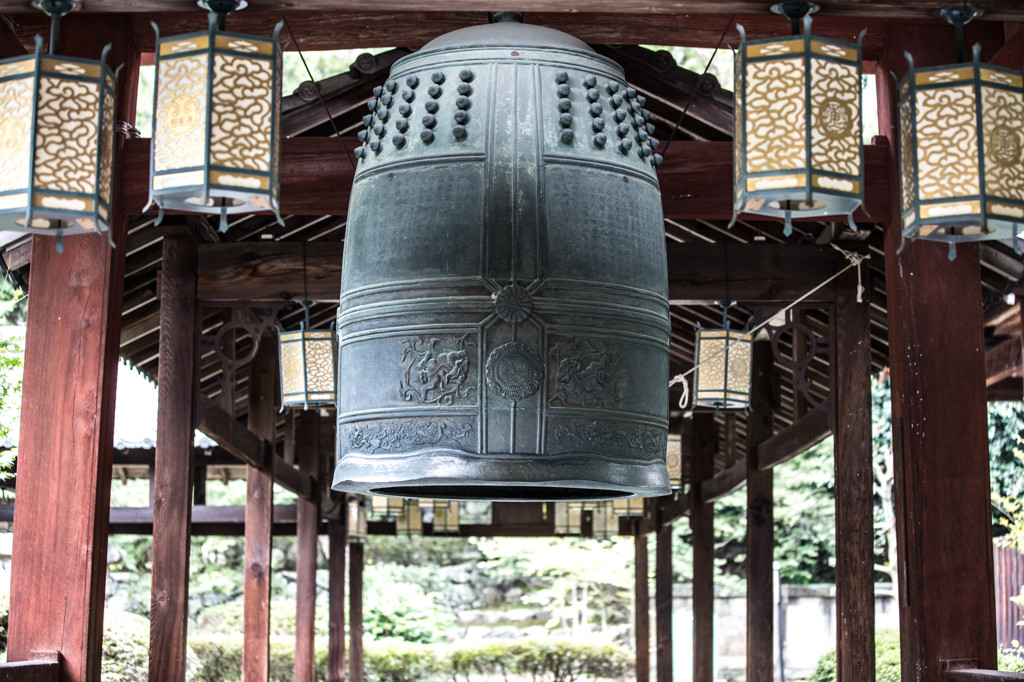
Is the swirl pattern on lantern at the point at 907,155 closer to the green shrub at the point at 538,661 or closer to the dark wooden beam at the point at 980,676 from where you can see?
the dark wooden beam at the point at 980,676

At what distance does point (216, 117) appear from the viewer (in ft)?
12.4

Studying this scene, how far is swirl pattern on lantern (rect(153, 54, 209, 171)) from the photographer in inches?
147

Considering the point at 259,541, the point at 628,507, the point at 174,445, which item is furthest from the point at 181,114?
the point at 628,507

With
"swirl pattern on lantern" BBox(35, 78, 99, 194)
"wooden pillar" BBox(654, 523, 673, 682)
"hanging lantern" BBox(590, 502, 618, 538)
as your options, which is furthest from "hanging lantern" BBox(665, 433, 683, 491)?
"swirl pattern on lantern" BBox(35, 78, 99, 194)

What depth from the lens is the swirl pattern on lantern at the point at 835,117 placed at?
12.5ft

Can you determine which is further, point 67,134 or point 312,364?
point 312,364

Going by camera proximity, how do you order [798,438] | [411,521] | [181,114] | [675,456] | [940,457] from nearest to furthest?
[181,114]
[940,457]
[798,438]
[675,456]
[411,521]

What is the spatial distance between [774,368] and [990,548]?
5871 millimetres

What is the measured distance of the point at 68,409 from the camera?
4.89 metres

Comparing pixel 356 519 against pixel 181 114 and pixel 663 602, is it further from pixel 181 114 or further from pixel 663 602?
pixel 181 114

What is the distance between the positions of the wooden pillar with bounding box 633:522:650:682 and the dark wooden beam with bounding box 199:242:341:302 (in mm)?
10280

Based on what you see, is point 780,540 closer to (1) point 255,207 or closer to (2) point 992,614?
(2) point 992,614

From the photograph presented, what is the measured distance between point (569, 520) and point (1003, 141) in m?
12.4

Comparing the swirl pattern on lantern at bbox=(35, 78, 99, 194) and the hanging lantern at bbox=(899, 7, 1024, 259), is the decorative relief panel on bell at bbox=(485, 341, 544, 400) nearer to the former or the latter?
the hanging lantern at bbox=(899, 7, 1024, 259)
